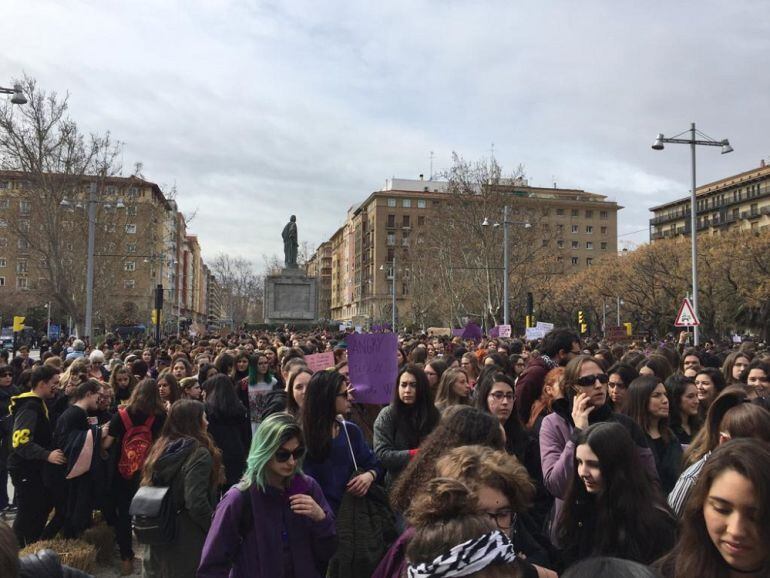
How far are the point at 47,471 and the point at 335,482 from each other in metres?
3.23

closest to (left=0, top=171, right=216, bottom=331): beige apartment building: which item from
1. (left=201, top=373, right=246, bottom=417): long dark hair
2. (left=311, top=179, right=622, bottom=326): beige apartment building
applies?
(left=201, top=373, right=246, bottom=417): long dark hair

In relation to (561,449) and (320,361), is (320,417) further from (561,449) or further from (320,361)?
(320,361)

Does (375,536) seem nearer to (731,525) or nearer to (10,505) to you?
(731,525)

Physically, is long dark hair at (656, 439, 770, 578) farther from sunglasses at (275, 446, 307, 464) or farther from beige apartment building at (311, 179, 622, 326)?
beige apartment building at (311, 179, 622, 326)

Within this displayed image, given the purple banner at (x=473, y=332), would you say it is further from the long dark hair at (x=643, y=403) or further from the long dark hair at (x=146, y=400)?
the long dark hair at (x=643, y=403)

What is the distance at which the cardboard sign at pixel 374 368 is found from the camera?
6.01 metres

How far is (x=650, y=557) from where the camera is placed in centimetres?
274

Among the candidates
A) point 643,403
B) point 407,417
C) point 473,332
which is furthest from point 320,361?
point 473,332

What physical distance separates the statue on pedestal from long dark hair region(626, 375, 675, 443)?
37417 mm

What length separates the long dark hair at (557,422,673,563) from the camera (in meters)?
2.79

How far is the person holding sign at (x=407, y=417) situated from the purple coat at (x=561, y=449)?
1.02m

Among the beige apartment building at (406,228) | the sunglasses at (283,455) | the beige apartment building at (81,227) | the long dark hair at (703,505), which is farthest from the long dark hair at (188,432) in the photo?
the beige apartment building at (406,228)

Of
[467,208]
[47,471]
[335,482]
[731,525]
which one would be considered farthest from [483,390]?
[467,208]

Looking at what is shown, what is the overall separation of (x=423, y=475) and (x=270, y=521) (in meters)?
0.77
